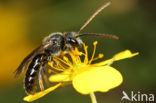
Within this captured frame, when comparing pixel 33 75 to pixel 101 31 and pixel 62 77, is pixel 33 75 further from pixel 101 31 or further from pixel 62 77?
Answer: pixel 101 31

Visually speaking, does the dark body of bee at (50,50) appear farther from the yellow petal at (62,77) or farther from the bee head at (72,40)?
the yellow petal at (62,77)

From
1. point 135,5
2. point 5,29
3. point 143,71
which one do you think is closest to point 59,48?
point 143,71

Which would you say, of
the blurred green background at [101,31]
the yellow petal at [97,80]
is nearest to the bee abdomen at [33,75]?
the yellow petal at [97,80]

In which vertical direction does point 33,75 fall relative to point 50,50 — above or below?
below

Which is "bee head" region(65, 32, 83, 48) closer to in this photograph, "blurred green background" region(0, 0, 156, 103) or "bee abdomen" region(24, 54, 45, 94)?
"bee abdomen" region(24, 54, 45, 94)

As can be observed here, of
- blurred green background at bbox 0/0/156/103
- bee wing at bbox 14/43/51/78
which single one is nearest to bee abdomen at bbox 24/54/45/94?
bee wing at bbox 14/43/51/78

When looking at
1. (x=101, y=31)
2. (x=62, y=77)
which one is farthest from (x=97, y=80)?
(x=101, y=31)

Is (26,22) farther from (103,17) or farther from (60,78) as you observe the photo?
(60,78)
